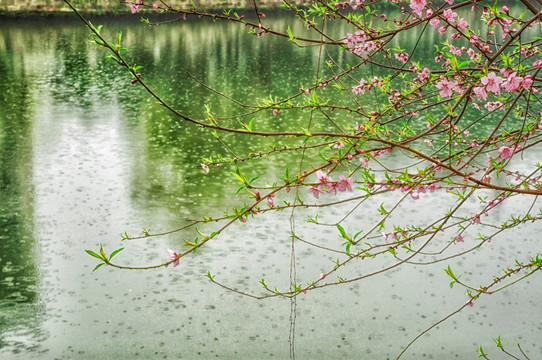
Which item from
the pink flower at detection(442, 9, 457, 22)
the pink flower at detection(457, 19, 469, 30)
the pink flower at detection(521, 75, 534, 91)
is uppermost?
the pink flower at detection(442, 9, 457, 22)

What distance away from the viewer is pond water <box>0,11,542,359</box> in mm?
4137

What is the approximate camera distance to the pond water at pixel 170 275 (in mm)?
4137

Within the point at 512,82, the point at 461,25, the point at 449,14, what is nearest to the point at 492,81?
the point at 512,82

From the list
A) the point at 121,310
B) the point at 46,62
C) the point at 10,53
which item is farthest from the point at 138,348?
the point at 10,53

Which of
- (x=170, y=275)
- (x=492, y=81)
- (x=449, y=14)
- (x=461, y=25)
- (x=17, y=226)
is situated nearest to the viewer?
(x=492, y=81)

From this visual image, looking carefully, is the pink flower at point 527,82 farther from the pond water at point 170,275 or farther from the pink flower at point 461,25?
the pond water at point 170,275

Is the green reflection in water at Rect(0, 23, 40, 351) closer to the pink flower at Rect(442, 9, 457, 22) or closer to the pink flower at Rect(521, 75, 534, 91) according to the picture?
→ the pink flower at Rect(442, 9, 457, 22)

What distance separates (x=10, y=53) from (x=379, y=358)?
46.3 ft

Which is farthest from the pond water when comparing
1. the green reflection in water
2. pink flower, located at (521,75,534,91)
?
pink flower, located at (521,75,534,91)

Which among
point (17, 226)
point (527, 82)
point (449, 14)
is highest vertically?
point (449, 14)

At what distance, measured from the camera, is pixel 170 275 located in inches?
194

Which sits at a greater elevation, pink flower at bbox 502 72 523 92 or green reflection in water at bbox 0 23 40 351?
pink flower at bbox 502 72 523 92

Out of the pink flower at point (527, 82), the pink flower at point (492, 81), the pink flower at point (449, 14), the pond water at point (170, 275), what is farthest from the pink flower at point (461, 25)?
the pond water at point (170, 275)

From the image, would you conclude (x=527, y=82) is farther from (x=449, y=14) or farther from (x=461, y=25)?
(x=461, y=25)
